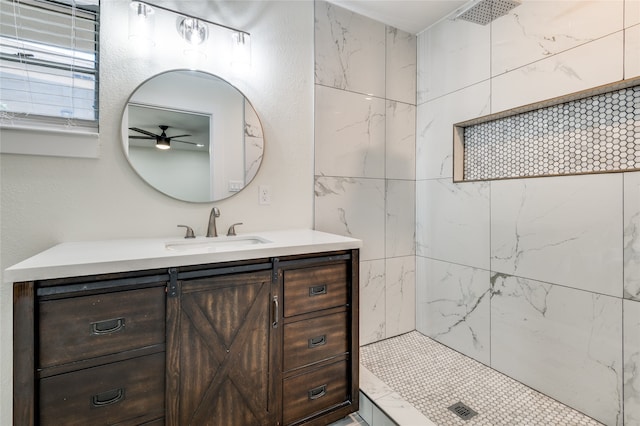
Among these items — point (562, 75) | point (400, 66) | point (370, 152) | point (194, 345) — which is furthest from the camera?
A: point (400, 66)

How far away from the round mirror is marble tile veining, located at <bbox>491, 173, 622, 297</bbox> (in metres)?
1.63

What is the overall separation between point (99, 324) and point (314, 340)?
A: 908 mm

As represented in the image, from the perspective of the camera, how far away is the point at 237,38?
1.79 meters

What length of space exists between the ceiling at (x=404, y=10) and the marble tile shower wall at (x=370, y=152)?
0.06 metres

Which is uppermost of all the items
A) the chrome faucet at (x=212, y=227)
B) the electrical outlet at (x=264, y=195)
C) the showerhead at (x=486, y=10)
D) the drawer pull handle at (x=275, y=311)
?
the showerhead at (x=486, y=10)

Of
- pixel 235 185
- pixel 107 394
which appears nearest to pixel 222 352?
pixel 107 394

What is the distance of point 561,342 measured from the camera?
165cm

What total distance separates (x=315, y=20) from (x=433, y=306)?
91.4 inches

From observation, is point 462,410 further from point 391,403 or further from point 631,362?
point 631,362

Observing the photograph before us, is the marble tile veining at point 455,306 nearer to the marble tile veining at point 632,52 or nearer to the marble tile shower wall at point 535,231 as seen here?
the marble tile shower wall at point 535,231

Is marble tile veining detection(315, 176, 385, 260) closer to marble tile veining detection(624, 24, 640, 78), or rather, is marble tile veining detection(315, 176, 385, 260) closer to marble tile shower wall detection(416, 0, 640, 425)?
marble tile shower wall detection(416, 0, 640, 425)

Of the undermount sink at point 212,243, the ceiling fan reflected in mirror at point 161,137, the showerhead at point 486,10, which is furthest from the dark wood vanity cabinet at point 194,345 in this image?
the showerhead at point 486,10

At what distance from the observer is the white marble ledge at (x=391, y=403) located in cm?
148

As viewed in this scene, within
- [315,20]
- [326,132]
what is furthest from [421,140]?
[315,20]
